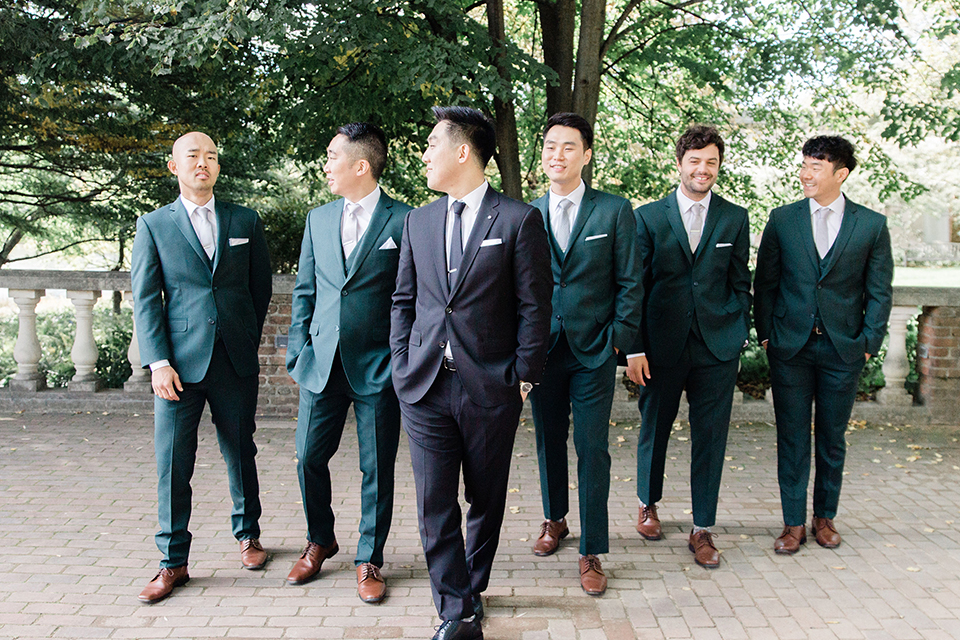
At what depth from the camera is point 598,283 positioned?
430cm

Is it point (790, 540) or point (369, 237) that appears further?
point (790, 540)

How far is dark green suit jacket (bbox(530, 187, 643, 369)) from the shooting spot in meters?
4.27

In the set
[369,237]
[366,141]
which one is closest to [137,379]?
[369,237]

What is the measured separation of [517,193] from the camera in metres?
8.52

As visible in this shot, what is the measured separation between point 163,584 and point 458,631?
5.14ft

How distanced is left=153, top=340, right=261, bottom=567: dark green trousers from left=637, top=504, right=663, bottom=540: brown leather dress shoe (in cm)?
232

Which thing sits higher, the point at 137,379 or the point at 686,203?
the point at 686,203

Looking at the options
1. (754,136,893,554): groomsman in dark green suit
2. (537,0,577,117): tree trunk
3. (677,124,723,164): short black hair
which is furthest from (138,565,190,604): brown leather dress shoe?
(537,0,577,117): tree trunk

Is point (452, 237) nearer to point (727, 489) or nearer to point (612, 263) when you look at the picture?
point (612, 263)

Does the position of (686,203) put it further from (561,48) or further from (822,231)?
(561,48)

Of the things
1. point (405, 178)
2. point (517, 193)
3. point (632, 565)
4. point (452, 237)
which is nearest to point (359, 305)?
point (452, 237)

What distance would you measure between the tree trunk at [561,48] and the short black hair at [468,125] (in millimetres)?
4701

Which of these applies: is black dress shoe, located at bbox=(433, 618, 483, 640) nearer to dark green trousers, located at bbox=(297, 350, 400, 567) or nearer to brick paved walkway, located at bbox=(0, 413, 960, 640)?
brick paved walkway, located at bbox=(0, 413, 960, 640)

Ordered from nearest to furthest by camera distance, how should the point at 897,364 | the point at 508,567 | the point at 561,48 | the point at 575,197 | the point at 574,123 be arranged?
the point at 574,123, the point at 575,197, the point at 508,567, the point at 897,364, the point at 561,48
